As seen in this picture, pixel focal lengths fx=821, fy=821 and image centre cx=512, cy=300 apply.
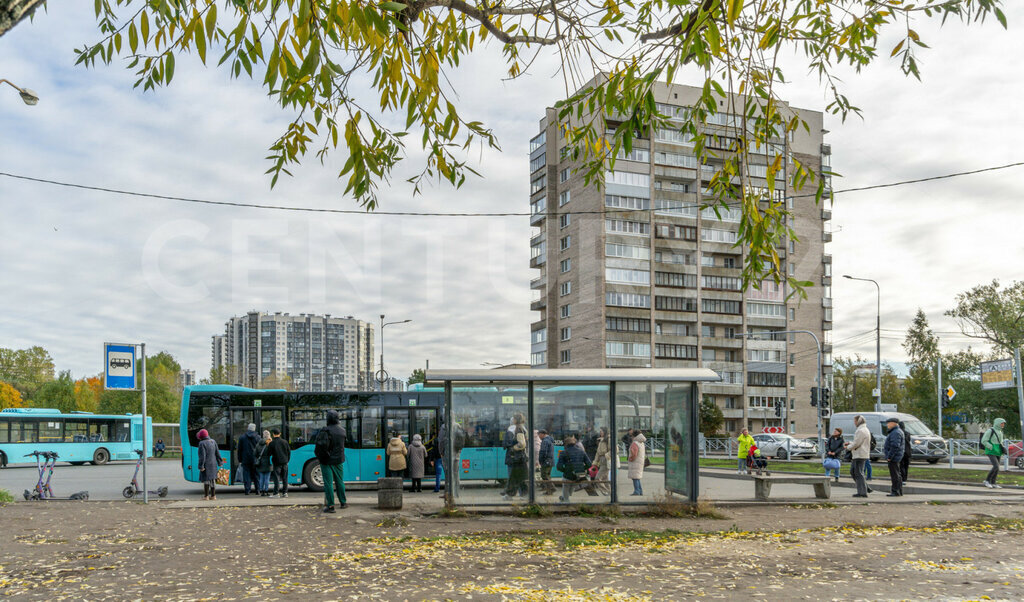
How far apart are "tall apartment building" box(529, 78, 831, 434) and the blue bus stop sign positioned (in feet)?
182

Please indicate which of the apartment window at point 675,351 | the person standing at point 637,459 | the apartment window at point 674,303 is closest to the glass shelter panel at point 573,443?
the person standing at point 637,459

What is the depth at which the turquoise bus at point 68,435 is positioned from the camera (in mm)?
35781

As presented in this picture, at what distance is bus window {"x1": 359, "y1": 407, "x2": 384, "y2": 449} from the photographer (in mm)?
21375

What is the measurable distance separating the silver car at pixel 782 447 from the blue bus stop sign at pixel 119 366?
31.8 metres

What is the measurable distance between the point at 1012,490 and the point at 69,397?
77.8 metres

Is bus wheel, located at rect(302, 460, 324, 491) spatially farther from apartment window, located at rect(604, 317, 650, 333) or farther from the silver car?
apartment window, located at rect(604, 317, 650, 333)

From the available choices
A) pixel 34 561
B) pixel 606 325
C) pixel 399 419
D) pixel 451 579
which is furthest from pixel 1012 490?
pixel 606 325

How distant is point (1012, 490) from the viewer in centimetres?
1986

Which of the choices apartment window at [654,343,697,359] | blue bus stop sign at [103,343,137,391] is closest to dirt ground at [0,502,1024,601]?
blue bus stop sign at [103,343,137,391]

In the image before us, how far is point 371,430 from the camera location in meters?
21.5

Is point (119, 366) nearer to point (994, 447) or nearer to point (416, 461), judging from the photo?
point (416, 461)

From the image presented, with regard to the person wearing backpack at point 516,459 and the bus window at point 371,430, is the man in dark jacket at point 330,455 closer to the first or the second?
the person wearing backpack at point 516,459

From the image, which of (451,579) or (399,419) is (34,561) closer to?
(451,579)

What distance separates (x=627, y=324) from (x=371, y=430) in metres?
53.1
